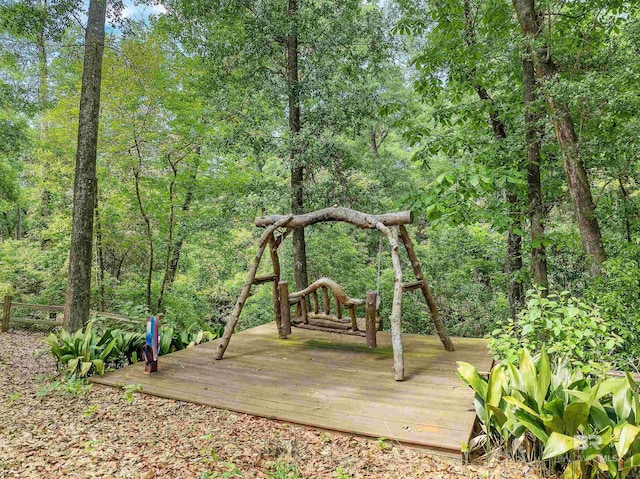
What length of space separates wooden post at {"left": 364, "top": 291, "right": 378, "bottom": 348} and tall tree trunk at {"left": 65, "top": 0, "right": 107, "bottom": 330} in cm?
386

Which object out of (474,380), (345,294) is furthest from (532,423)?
(345,294)

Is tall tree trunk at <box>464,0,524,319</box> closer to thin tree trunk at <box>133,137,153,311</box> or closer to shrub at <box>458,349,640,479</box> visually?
shrub at <box>458,349,640,479</box>

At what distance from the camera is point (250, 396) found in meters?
3.79

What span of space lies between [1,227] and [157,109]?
9399 mm

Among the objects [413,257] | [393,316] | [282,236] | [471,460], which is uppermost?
[282,236]

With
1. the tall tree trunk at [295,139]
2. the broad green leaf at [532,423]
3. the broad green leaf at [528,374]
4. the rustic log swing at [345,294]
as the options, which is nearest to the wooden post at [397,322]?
the rustic log swing at [345,294]

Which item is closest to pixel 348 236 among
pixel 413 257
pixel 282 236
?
pixel 282 236

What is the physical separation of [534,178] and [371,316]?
10.5 ft

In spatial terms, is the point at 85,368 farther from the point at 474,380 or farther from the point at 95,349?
the point at 474,380

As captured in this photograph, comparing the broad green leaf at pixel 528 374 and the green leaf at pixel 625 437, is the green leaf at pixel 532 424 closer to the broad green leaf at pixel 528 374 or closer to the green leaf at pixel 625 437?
the broad green leaf at pixel 528 374

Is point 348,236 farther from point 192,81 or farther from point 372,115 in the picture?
point 192,81

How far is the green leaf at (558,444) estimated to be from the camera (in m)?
2.27

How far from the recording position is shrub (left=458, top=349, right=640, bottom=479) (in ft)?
7.53

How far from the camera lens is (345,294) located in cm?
504
